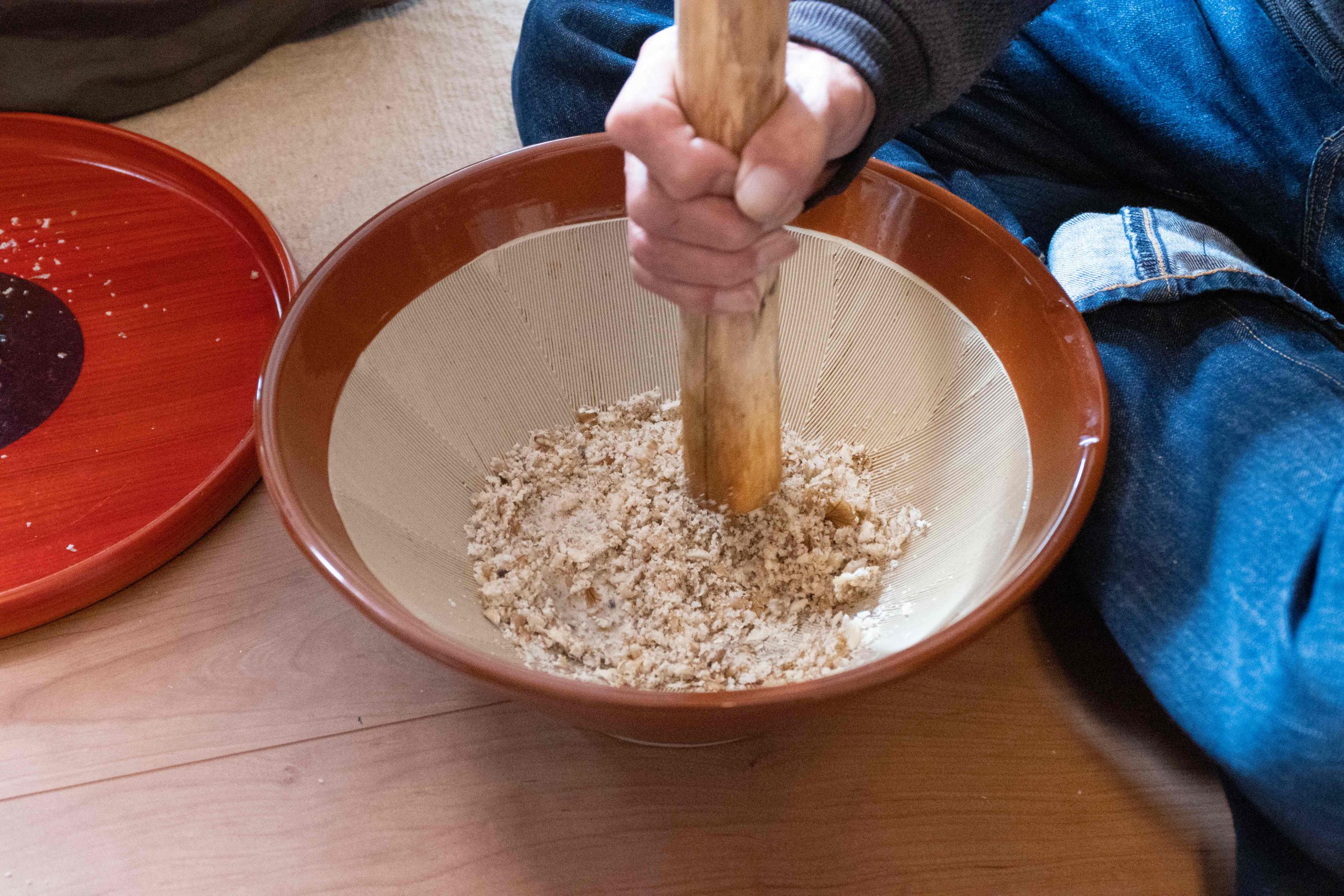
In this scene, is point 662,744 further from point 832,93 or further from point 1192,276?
point 1192,276

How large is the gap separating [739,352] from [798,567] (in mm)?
193

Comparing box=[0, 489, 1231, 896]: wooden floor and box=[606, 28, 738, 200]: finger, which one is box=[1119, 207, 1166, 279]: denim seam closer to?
box=[0, 489, 1231, 896]: wooden floor

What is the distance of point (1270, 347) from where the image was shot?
0.78 metres

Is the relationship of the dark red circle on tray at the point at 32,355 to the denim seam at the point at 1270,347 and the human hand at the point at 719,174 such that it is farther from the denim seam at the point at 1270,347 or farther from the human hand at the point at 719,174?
the denim seam at the point at 1270,347

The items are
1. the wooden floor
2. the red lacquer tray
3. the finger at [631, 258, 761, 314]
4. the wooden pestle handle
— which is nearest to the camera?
the wooden pestle handle

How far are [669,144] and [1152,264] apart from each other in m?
0.50

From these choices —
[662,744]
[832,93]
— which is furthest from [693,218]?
[662,744]

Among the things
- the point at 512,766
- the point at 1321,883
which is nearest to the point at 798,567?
the point at 512,766

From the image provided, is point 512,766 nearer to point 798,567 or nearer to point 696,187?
point 798,567

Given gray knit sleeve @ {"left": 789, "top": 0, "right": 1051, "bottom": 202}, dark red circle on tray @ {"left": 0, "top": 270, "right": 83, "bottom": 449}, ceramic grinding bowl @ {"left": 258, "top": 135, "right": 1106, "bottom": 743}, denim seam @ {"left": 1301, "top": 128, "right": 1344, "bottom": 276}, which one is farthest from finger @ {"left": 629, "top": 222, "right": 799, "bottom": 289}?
dark red circle on tray @ {"left": 0, "top": 270, "right": 83, "bottom": 449}

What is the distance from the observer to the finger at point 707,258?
0.62 m

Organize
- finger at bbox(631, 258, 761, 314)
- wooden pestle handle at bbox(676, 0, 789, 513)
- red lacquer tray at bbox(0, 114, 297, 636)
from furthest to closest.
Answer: red lacquer tray at bbox(0, 114, 297, 636), finger at bbox(631, 258, 761, 314), wooden pestle handle at bbox(676, 0, 789, 513)

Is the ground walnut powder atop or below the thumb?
below

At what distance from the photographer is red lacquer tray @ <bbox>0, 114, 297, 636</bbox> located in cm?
92
